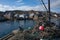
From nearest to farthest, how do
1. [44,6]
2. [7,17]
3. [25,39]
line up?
[25,39] → [44,6] → [7,17]

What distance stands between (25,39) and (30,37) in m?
0.20

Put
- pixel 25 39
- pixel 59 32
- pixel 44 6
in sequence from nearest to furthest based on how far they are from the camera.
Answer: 1. pixel 25 39
2. pixel 44 6
3. pixel 59 32

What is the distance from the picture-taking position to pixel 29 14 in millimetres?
47531


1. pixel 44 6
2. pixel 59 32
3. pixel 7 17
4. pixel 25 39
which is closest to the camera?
pixel 25 39

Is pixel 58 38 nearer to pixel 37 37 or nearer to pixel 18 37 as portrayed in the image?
pixel 37 37

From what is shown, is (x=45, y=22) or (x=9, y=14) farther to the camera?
(x=9, y=14)

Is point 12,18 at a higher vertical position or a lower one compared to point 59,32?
lower

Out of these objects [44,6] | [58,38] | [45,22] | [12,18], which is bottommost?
[12,18]

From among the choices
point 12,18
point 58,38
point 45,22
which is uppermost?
point 45,22

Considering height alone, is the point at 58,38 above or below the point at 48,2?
below

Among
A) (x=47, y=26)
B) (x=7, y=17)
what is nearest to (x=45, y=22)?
(x=47, y=26)

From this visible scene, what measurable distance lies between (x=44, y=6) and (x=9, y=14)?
42.4 meters

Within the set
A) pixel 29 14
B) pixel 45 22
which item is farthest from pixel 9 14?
pixel 45 22

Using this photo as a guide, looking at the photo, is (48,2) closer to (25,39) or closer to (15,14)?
(25,39)
